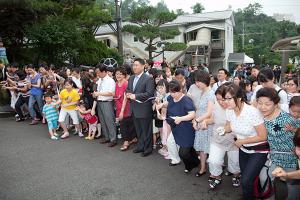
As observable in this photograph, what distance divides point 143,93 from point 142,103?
21 cm

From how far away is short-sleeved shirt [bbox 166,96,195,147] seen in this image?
4.72 metres

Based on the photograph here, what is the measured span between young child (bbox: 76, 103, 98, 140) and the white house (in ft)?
74.5

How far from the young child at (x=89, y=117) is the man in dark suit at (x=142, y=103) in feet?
4.75

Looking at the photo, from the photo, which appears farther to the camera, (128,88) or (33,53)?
(33,53)

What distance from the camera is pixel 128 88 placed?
6.09 m

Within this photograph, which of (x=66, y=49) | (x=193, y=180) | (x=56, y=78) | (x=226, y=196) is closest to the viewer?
(x=226, y=196)

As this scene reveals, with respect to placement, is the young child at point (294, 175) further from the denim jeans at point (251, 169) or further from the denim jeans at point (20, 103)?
the denim jeans at point (20, 103)

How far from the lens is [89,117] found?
7277 mm

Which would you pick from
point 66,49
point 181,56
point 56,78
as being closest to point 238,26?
point 181,56

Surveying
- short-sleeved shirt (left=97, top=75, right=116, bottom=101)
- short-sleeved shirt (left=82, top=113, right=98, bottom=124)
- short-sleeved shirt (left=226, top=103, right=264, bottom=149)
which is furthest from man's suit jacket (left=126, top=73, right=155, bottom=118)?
short-sleeved shirt (left=226, top=103, right=264, bottom=149)

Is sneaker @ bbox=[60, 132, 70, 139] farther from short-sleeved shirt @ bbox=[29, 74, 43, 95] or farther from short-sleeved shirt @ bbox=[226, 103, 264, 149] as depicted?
short-sleeved shirt @ bbox=[226, 103, 264, 149]

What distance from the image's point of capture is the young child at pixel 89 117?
7.28m

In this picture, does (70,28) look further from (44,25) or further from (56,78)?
(56,78)

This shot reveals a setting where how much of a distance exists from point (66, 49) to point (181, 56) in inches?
681
